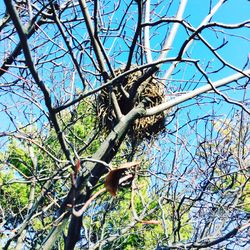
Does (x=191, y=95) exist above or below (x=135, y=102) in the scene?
above

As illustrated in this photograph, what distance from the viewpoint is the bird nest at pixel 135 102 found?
125 inches

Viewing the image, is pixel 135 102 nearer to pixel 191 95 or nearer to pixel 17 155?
pixel 191 95

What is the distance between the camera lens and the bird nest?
318cm

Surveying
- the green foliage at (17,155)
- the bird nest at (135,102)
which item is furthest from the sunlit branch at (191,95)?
the green foliage at (17,155)

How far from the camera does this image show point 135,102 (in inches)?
126

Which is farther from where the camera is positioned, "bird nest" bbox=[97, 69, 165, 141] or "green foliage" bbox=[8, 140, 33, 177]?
"green foliage" bbox=[8, 140, 33, 177]

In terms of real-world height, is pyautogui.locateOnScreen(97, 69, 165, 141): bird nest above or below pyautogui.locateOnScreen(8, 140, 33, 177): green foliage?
below

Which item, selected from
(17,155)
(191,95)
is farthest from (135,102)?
(17,155)

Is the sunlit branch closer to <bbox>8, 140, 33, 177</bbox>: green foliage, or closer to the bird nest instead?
the bird nest

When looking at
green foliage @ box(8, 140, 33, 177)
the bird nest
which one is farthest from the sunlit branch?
green foliage @ box(8, 140, 33, 177)

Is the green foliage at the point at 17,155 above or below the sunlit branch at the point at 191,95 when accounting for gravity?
above

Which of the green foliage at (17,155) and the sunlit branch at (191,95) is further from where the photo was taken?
the green foliage at (17,155)

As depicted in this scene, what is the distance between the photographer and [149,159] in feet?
17.3

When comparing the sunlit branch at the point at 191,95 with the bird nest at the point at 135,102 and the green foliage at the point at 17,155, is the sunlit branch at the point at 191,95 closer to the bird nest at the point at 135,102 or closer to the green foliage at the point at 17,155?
the bird nest at the point at 135,102
